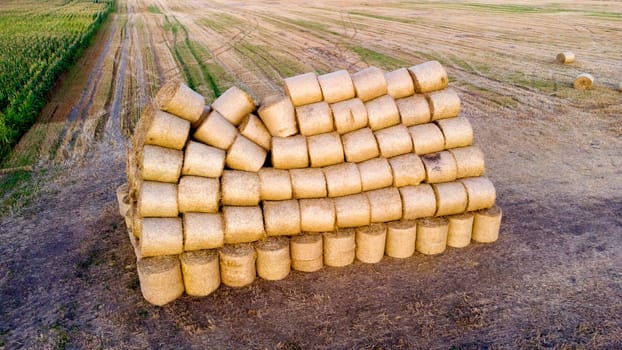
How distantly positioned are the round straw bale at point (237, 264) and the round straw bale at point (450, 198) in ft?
9.82

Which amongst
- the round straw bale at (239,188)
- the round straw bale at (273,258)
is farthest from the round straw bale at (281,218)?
the round straw bale at (239,188)

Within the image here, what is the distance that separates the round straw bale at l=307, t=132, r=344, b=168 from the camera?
23.5 ft

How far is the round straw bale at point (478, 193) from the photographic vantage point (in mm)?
7414

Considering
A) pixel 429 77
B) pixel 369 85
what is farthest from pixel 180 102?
pixel 429 77

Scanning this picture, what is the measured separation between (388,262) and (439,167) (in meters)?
1.72

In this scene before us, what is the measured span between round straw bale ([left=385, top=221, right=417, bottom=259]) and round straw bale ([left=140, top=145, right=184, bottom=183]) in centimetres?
332

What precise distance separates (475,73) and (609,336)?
48.4 feet

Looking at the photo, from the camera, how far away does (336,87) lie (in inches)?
297

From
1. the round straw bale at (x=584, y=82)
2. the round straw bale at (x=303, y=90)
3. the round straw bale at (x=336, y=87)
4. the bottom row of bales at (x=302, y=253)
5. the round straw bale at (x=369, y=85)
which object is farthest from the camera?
the round straw bale at (x=584, y=82)

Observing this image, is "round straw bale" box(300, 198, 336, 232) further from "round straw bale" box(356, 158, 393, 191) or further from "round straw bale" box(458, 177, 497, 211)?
"round straw bale" box(458, 177, 497, 211)

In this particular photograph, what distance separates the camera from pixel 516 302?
6.38 meters

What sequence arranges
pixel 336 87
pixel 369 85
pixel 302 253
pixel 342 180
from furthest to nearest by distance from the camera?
pixel 369 85 < pixel 336 87 < pixel 342 180 < pixel 302 253

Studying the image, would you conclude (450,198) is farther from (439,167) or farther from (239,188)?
(239,188)

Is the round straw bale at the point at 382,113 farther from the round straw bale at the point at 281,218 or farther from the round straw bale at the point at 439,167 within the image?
the round straw bale at the point at 281,218
